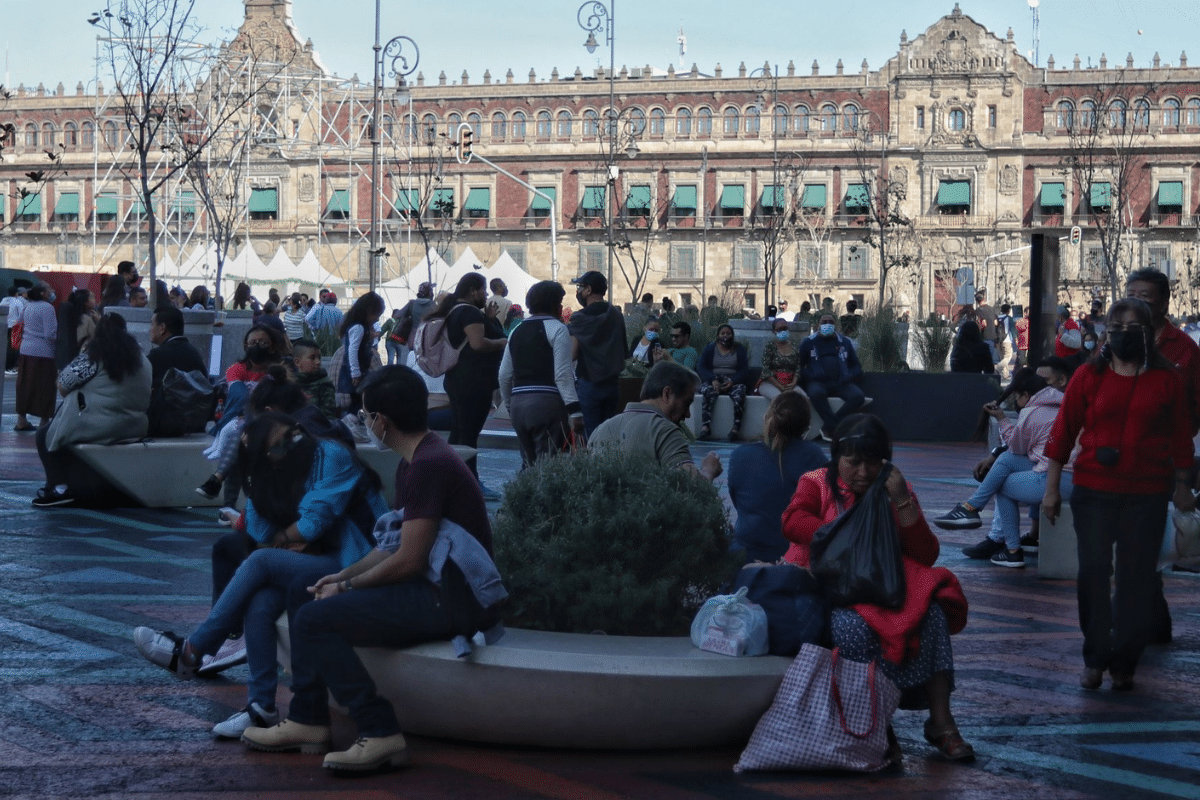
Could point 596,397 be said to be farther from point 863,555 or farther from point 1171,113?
point 1171,113

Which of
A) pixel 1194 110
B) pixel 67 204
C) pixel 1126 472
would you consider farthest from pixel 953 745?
pixel 67 204

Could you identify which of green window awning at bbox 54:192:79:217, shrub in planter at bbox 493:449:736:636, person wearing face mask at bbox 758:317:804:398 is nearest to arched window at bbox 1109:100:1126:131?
green window awning at bbox 54:192:79:217

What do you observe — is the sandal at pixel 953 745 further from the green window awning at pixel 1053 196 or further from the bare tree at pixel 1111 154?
the green window awning at pixel 1053 196

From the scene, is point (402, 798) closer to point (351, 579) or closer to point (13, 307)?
point (351, 579)

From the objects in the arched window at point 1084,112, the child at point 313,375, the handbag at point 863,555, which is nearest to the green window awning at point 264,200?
the arched window at point 1084,112

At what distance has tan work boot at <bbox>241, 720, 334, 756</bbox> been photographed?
180 inches

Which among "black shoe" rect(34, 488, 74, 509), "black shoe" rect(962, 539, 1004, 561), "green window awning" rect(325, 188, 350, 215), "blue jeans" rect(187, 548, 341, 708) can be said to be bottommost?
"black shoe" rect(962, 539, 1004, 561)

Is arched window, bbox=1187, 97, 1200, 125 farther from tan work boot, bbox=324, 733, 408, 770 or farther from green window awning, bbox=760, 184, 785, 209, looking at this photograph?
tan work boot, bbox=324, 733, 408, 770

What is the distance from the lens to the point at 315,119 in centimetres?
6028

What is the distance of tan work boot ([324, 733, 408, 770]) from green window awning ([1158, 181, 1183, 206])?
56.4 m

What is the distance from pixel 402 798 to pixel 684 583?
1.34 meters

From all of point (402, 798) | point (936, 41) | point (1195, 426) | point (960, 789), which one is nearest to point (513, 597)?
point (402, 798)

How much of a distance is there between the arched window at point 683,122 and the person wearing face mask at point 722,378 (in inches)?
1746

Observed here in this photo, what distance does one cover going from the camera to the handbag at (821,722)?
442 cm
